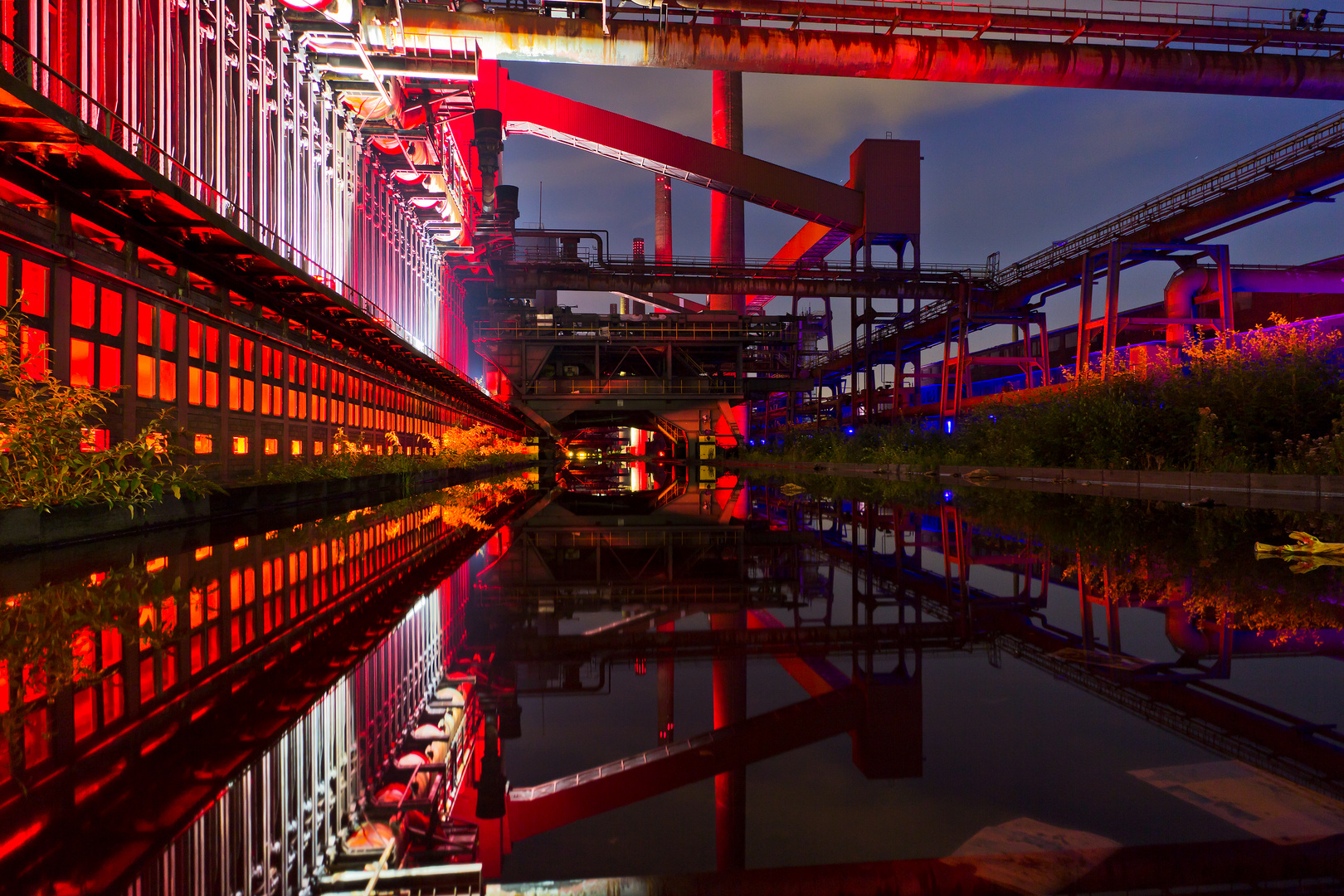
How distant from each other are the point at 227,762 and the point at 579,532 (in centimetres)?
762

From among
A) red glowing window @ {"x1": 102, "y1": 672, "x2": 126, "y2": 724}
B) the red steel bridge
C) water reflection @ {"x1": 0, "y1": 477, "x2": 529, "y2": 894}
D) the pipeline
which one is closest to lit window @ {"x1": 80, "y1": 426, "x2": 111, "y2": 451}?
the red steel bridge

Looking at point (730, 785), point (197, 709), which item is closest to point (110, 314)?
point (197, 709)

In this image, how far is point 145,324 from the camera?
13.4 m

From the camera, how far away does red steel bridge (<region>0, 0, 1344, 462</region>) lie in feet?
40.1

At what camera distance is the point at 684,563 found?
718cm

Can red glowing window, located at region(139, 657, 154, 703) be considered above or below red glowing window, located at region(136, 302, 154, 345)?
below

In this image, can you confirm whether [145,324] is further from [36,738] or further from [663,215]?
[663,215]

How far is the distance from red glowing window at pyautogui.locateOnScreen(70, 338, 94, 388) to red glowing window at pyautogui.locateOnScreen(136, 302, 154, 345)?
1.22 m

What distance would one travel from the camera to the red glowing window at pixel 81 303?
11.5m

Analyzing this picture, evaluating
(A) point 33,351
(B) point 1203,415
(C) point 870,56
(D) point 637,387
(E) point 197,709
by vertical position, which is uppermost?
(C) point 870,56

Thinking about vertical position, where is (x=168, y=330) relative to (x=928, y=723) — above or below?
above

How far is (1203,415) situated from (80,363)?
1722 cm

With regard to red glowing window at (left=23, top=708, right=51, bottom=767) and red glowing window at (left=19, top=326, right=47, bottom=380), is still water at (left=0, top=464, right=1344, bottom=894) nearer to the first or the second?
red glowing window at (left=23, top=708, right=51, bottom=767)

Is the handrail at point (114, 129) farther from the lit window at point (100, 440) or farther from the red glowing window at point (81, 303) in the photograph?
the lit window at point (100, 440)
